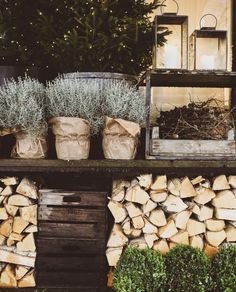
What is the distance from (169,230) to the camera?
2.98 meters

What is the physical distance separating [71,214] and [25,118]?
691 mm

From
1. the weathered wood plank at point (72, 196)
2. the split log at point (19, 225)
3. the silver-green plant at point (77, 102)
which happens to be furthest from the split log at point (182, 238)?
the split log at point (19, 225)

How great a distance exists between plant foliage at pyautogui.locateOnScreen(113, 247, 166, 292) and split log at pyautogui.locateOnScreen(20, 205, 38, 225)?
628 millimetres

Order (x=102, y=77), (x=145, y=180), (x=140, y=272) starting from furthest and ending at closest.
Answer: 1. (x=102, y=77)
2. (x=145, y=180)
3. (x=140, y=272)

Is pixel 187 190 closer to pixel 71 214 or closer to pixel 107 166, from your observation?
pixel 107 166

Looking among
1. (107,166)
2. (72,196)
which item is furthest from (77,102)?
(72,196)

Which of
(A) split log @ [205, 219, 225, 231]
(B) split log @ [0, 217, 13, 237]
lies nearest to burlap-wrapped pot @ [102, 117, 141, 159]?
(A) split log @ [205, 219, 225, 231]

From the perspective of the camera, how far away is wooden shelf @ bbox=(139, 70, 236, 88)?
3021 mm

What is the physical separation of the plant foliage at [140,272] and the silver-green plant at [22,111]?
3.30 feet

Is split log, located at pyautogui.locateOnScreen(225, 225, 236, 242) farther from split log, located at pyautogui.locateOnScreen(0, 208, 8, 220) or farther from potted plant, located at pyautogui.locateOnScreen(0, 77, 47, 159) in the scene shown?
split log, located at pyautogui.locateOnScreen(0, 208, 8, 220)

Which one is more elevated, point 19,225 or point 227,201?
point 227,201

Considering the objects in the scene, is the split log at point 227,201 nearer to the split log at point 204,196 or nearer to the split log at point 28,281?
the split log at point 204,196

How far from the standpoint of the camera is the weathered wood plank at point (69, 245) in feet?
9.86

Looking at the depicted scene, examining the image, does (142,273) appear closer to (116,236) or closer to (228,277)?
(116,236)
